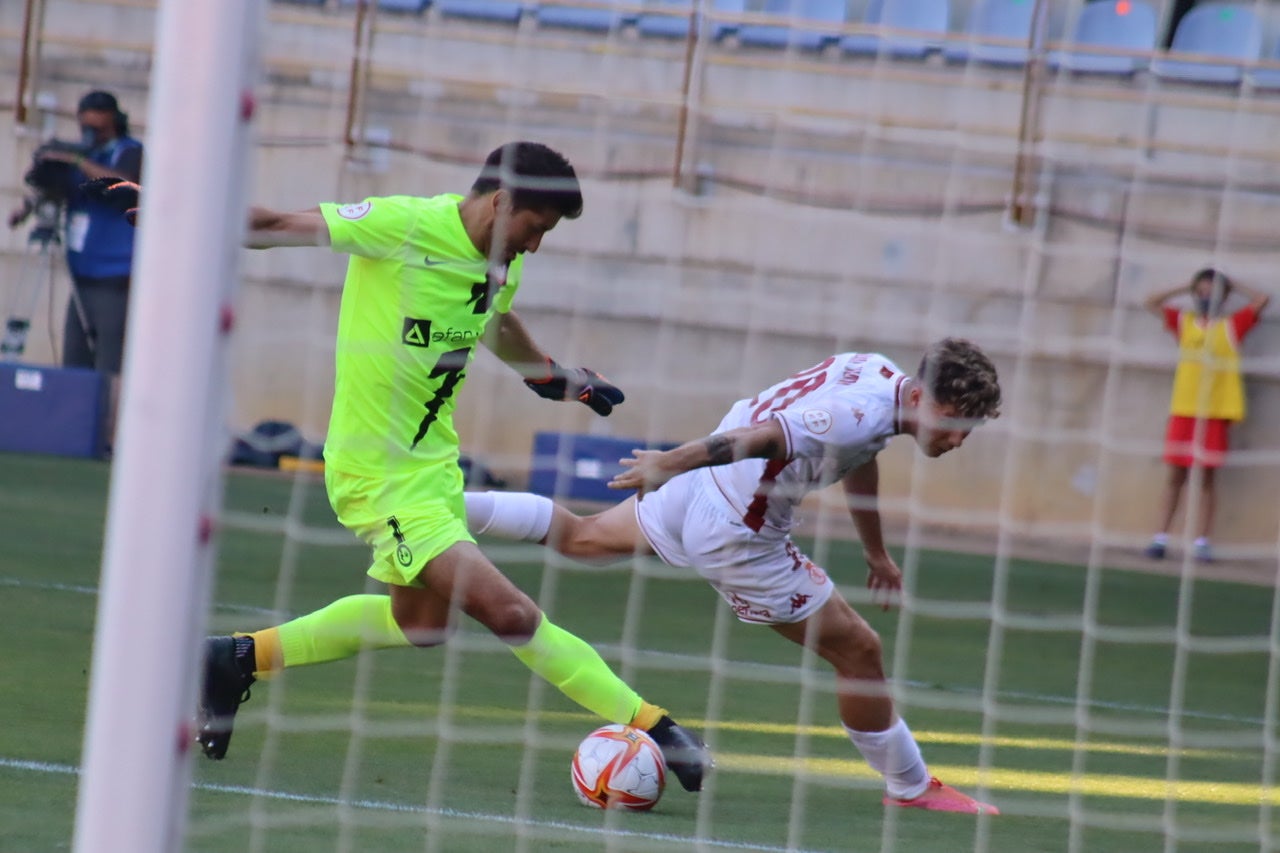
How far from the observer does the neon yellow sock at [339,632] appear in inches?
198

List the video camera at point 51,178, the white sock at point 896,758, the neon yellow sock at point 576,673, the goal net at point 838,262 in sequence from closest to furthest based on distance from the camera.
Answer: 1. the neon yellow sock at point 576,673
2. the white sock at point 896,758
3. the goal net at point 838,262
4. the video camera at point 51,178

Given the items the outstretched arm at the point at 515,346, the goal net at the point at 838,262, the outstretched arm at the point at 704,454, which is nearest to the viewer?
the outstretched arm at the point at 704,454

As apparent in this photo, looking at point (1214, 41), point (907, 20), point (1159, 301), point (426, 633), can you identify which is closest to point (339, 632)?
point (426, 633)

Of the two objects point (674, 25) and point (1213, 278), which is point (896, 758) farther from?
point (674, 25)

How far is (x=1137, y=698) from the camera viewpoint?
7301 mm

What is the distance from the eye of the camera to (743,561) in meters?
5.05

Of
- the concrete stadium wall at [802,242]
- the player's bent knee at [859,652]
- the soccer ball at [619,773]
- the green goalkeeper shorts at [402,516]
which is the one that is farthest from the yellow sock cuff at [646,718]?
the concrete stadium wall at [802,242]

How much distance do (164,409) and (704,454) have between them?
1.94 metres

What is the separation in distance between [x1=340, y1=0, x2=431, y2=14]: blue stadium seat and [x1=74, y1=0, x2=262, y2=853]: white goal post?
→ 1056 cm

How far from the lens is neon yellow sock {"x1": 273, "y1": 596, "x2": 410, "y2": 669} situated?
504 centimetres

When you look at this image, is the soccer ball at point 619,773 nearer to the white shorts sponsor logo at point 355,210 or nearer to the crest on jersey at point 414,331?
the crest on jersey at point 414,331

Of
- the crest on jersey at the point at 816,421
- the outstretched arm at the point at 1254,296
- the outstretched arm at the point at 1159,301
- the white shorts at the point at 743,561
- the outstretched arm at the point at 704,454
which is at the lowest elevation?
the white shorts at the point at 743,561

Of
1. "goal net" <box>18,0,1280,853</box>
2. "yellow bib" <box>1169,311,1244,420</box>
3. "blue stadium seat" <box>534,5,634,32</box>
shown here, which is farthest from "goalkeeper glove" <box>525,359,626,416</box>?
"blue stadium seat" <box>534,5,634,32</box>

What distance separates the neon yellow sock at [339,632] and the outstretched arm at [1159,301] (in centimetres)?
786
